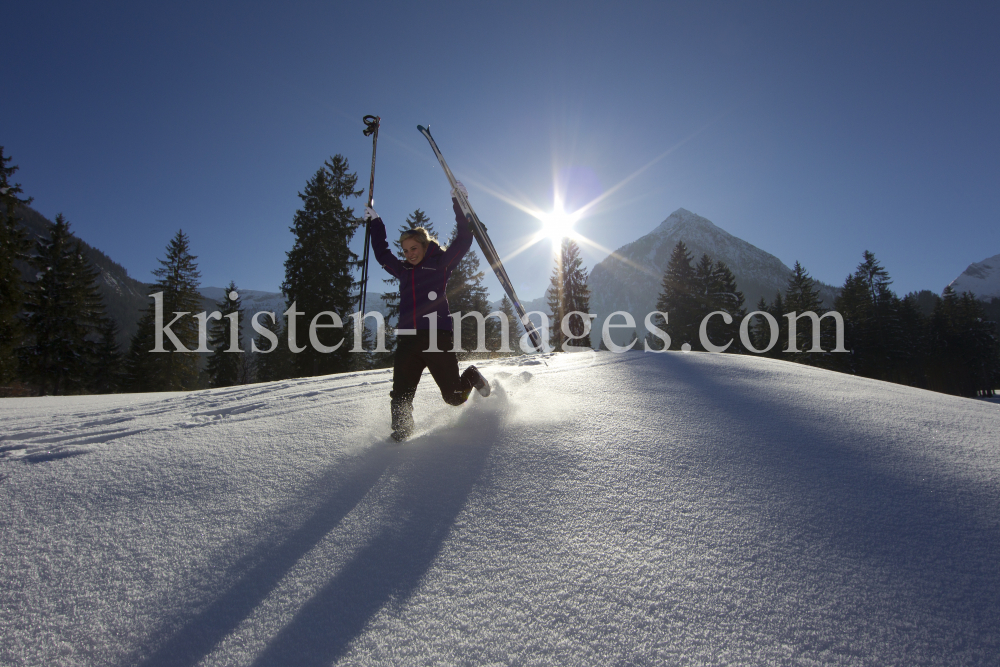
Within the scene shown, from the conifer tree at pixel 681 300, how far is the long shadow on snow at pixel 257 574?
2984 cm

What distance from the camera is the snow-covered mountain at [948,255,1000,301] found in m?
165

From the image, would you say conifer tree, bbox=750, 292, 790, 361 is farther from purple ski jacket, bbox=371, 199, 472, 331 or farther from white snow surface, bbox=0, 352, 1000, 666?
purple ski jacket, bbox=371, 199, 472, 331

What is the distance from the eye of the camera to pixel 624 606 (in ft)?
4.02

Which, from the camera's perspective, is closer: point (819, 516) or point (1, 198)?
point (819, 516)

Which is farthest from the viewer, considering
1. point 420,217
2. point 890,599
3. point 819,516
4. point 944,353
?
point 944,353

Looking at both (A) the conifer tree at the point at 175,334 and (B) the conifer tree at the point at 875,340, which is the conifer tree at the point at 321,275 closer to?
(A) the conifer tree at the point at 175,334

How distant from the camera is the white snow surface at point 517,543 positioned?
113cm

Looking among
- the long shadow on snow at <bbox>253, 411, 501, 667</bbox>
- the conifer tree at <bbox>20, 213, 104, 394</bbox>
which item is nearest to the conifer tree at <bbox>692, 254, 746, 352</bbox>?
the long shadow on snow at <bbox>253, 411, 501, 667</bbox>

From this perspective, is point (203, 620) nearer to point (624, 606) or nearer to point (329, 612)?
point (329, 612)

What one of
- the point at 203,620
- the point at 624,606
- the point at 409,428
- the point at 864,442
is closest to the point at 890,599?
the point at 624,606

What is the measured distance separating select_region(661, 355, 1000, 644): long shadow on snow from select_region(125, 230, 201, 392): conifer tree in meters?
29.4

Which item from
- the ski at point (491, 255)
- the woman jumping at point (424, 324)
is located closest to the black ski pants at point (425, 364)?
the woman jumping at point (424, 324)

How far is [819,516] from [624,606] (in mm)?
1014

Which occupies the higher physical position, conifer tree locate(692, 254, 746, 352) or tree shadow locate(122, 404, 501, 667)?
conifer tree locate(692, 254, 746, 352)
